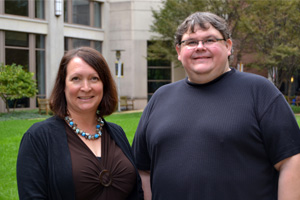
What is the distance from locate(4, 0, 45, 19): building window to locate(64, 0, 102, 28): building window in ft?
7.12

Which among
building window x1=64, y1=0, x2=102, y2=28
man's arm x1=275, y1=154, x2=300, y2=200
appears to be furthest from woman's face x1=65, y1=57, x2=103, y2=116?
building window x1=64, y1=0, x2=102, y2=28

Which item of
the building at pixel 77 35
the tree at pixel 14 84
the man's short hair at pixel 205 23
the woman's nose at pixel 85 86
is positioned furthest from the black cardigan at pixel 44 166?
the building at pixel 77 35

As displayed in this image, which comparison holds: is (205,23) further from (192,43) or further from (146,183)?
(146,183)

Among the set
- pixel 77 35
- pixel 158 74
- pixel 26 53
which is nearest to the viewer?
pixel 26 53

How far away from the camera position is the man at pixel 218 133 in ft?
8.36

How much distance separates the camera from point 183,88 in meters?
2.99

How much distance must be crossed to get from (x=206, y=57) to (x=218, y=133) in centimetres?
58

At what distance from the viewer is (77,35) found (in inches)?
1119

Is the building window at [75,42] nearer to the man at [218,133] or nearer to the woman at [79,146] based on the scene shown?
the woman at [79,146]

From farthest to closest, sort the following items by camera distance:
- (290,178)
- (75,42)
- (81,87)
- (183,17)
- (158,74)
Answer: (158,74), (75,42), (183,17), (81,87), (290,178)

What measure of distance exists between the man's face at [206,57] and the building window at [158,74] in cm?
2863

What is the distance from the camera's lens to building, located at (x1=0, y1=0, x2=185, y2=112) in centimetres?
2483

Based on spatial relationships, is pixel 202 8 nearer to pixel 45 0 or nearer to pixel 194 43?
pixel 45 0

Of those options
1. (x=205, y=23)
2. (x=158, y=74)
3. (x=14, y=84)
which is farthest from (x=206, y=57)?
(x=158, y=74)
